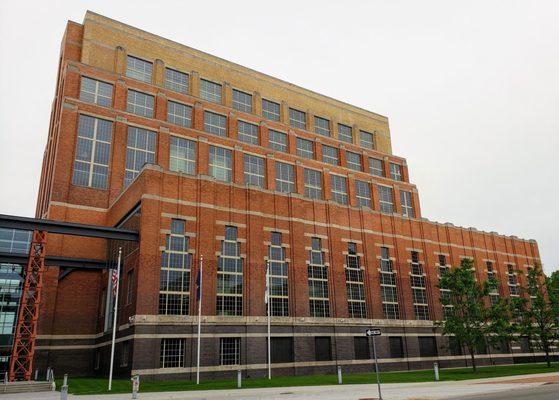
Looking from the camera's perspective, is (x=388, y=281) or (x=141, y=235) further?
(x=388, y=281)

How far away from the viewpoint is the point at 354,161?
7175 centimetres

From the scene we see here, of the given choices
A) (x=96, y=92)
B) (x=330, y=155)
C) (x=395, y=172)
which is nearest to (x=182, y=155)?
(x=96, y=92)

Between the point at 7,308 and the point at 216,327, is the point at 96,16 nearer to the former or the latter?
the point at 7,308

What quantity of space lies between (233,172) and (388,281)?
72.5 ft

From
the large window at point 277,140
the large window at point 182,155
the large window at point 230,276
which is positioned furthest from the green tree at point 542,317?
the large window at point 182,155

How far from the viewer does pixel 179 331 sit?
35.8 m

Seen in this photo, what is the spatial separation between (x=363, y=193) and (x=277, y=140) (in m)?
14.7

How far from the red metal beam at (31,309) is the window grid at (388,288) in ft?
108

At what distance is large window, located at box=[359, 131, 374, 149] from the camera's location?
76.2 meters

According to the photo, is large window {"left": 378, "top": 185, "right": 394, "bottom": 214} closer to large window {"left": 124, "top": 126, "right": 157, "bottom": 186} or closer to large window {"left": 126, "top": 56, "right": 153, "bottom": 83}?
large window {"left": 124, "top": 126, "right": 157, "bottom": 186}

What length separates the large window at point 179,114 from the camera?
57219 millimetres

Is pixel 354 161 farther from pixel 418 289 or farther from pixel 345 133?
pixel 418 289

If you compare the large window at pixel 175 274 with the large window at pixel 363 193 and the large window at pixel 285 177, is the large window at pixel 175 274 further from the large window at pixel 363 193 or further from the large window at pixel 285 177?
the large window at pixel 363 193

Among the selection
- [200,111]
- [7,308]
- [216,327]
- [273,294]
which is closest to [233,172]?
[200,111]
